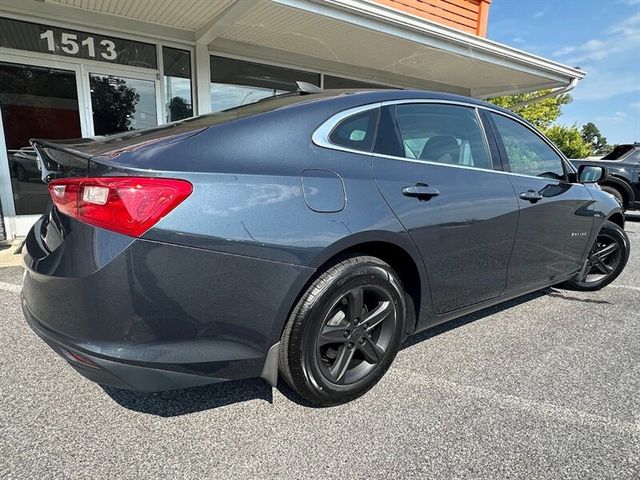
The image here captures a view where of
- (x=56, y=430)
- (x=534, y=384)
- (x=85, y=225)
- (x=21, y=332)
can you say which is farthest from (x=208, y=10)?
(x=534, y=384)

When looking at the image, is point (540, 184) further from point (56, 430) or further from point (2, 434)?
point (2, 434)

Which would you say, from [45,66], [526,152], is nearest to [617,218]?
[526,152]

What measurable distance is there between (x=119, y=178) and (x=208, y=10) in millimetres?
4686

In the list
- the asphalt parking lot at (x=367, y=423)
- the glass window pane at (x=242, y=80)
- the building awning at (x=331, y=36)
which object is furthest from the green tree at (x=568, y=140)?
the asphalt parking lot at (x=367, y=423)

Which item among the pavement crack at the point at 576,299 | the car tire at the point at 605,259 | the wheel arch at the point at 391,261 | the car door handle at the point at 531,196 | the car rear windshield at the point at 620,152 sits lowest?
the pavement crack at the point at 576,299

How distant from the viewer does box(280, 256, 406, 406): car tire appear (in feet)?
6.12

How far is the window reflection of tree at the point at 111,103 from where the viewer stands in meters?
5.89

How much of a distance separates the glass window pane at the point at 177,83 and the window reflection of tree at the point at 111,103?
49 cm

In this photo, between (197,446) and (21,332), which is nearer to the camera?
(197,446)

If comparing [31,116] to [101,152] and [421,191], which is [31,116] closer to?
[101,152]

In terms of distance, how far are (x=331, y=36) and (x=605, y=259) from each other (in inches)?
187

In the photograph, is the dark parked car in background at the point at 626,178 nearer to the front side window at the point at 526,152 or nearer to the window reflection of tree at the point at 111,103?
the front side window at the point at 526,152

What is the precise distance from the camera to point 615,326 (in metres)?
3.21

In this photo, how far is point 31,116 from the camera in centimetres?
555
